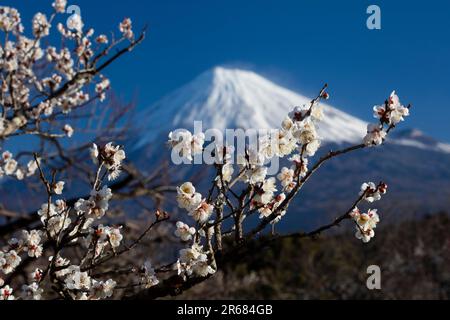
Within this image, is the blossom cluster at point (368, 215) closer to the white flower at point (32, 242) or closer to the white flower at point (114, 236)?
the white flower at point (114, 236)

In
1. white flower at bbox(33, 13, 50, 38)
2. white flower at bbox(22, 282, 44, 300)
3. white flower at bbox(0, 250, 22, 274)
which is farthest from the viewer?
white flower at bbox(33, 13, 50, 38)

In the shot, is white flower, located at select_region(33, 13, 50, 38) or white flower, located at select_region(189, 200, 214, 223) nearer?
white flower, located at select_region(189, 200, 214, 223)

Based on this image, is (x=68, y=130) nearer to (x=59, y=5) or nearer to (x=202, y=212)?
(x=59, y=5)

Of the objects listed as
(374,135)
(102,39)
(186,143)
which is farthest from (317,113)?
(102,39)

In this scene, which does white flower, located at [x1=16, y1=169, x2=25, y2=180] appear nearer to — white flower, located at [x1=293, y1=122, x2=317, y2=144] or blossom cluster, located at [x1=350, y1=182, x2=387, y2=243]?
white flower, located at [x1=293, y1=122, x2=317, y2=144]

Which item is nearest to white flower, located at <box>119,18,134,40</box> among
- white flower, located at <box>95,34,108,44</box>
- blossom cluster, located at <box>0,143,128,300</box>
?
white flower, located at <box>95,34,108,44</box>

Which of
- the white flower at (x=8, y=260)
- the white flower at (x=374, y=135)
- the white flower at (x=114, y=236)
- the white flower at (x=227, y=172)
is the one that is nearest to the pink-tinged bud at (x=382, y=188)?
the white flower at (x=374, y=135)
